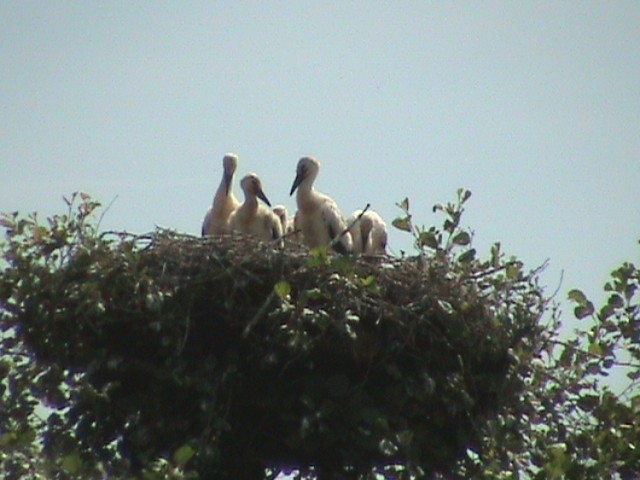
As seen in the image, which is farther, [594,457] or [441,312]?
[441,312]

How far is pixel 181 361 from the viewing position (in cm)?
846

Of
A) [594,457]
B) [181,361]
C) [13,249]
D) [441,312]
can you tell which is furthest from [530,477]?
[13,249]

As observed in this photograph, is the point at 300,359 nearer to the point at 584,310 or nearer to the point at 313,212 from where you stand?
the point at 584,310

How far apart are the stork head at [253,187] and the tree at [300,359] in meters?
2.93

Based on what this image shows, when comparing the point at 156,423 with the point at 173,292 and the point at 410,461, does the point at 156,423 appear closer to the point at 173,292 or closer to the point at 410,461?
the point at 173,292

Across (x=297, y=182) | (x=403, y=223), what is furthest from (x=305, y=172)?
(x=403, y=223)

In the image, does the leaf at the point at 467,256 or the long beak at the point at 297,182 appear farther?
the long beak at the point at 297,182

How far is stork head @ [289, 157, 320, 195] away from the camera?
1203 cm

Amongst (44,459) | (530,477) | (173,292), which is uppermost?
(173,292)

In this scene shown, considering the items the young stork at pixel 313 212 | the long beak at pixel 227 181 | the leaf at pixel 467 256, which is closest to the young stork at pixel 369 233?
the young stork at pixel 313 212

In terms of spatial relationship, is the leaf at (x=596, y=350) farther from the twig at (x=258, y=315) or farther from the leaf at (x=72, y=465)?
the leaf at (x=72, y=465)

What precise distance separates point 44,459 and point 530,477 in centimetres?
210

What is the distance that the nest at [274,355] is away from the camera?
842cm

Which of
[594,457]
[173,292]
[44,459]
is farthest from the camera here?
[173,292]
